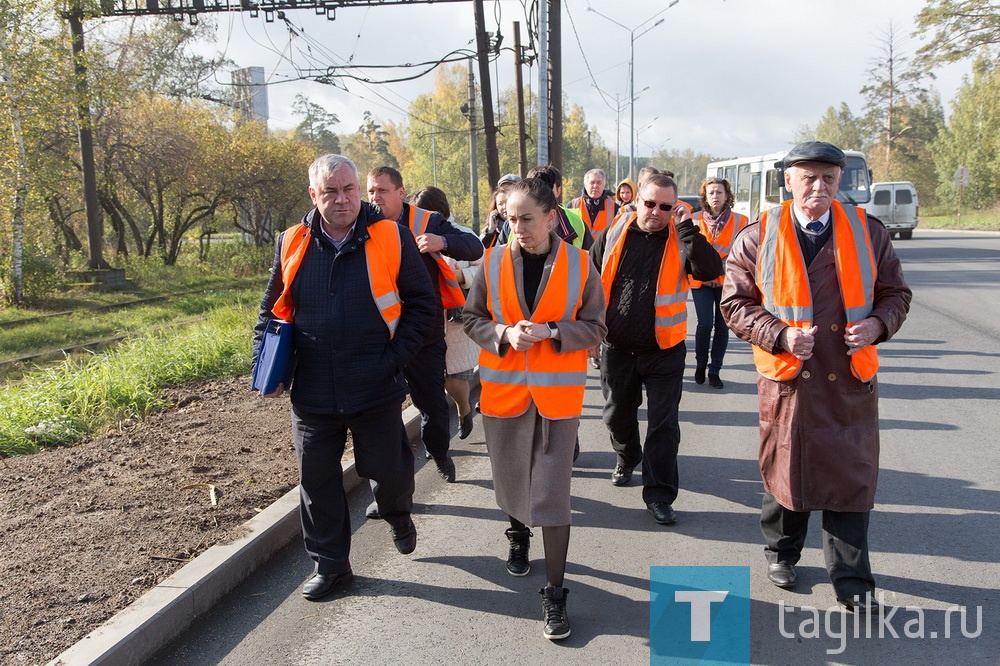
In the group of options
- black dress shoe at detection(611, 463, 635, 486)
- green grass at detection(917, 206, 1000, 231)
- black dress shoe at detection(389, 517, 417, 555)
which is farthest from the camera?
green grass at detection(917, 206, 1000, 231)

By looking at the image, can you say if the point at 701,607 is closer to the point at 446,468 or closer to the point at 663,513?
the point at 663,513

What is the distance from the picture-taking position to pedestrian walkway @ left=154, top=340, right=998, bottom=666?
11.1ft

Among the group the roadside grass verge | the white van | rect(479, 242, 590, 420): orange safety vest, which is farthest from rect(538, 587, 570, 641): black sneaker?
the white van

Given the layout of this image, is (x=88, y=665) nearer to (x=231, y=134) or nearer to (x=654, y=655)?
(x=654, y=655)

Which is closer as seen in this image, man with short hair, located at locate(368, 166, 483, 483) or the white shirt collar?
the white shirt collar

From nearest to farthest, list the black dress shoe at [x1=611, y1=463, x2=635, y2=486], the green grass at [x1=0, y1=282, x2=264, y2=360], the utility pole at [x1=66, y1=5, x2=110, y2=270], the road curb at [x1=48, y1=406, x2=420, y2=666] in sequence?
the road curb at [x1=48, y1=406, x2=420, y2=666] < the black dress shoe at [x1=611, y1=463, x2=635, y2=486] < the green grass at [x1=0, y1=282, x2=264, y2=360] < the utility pole at [x1=66, y1=5, x2=110, y2=270]

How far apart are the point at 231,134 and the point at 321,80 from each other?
10979 mm

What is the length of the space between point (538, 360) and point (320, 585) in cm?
155

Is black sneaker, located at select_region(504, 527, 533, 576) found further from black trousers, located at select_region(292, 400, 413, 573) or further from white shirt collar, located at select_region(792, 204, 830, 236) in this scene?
white shirt collar, located at select_region(792, 204, 830, 236)

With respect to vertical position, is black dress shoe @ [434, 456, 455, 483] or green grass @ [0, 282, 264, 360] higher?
green grass @ [0, 282, 264, 360]

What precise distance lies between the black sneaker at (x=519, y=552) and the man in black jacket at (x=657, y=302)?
986mm

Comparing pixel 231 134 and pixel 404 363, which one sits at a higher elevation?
pixel 231 134

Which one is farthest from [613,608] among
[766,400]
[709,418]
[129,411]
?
[129,411]

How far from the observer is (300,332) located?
3.84m
